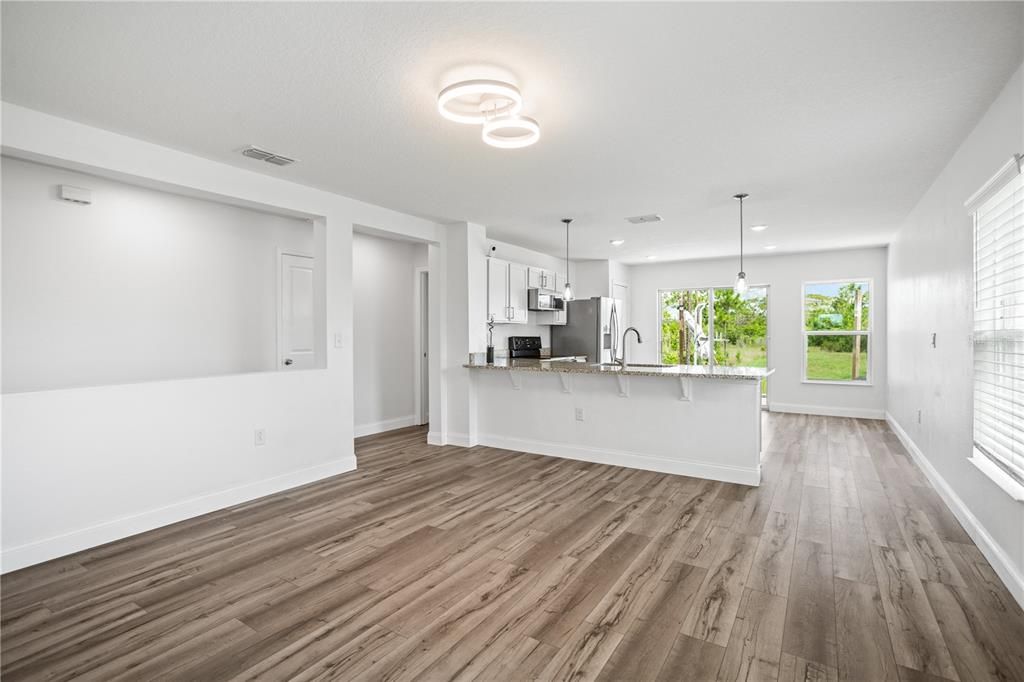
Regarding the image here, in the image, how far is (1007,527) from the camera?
252 centimetres

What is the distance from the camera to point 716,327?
8.45 metres

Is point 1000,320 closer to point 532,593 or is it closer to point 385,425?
point 532,593

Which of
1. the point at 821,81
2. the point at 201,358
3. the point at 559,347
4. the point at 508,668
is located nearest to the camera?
the point at 508,668

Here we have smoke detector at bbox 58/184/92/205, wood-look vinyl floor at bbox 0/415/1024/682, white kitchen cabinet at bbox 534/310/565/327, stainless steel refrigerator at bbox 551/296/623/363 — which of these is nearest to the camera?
wood-look vinyl floor at bbox 0/415/1024/682

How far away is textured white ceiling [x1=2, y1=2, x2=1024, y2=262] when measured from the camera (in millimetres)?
1996

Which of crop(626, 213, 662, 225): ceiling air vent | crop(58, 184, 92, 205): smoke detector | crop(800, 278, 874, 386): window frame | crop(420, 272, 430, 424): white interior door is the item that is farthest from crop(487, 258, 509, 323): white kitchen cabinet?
crop(800, 278, 874, 386): window frame

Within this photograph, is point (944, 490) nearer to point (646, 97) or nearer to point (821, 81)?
point (821, 81)

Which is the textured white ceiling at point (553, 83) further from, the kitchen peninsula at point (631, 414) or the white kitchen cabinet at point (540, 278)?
the white kitchen cabinet at point (540, 278)

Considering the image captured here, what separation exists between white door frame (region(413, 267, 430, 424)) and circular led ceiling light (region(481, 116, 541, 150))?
153 inches

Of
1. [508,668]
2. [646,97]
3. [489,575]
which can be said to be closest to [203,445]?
[489,575]

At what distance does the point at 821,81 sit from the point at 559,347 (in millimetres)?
5615

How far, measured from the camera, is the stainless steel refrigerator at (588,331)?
7551mm

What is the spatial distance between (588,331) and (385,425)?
3184 mm

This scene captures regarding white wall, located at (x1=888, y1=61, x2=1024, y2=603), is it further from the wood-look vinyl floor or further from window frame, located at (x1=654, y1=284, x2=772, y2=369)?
window frame, located at (x1=654, y1=284, x2=772, y2=369)
